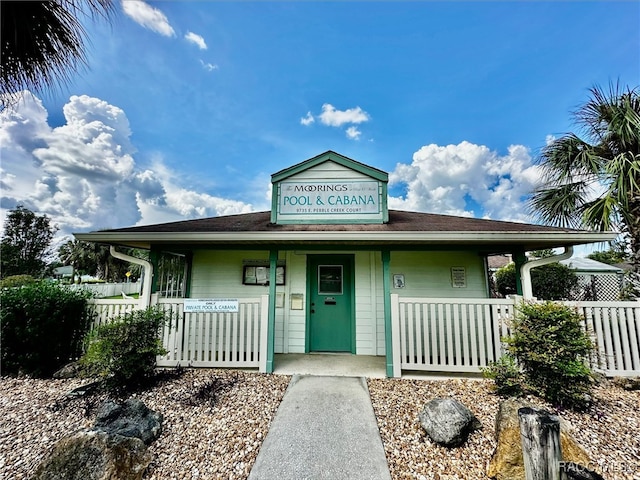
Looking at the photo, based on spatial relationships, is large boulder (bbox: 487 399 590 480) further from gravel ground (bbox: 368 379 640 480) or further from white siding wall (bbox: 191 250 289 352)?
white siding wall (bbox: 191 250 289 352)

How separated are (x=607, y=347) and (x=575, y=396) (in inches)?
77.1

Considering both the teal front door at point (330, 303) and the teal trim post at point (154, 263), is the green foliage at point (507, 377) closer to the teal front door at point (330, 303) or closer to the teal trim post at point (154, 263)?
the teal front door at point (330, 303)

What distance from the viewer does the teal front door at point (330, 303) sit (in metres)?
5.45

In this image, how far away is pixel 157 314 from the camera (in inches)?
159

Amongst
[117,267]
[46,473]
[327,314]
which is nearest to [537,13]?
[327,314]

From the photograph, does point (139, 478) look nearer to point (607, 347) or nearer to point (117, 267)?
point (607, 347)

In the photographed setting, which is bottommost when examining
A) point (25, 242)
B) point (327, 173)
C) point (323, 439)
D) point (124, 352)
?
point (323, 439)

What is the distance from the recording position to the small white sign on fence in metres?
4.50

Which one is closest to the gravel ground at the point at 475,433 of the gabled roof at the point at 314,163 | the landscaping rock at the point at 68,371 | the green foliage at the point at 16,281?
the gabled roof at the point at 314,163

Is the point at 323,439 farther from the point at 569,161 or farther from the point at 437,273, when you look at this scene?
the point at 569,161

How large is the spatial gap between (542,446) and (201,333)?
4589 millimetres

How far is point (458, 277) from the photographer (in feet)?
18.2

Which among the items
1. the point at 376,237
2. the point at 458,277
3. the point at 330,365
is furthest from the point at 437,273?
the point at 330,365

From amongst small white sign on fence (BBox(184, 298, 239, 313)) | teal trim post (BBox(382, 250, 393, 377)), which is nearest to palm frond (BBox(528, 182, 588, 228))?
teal trim post (BBox(382, 250, 393, 377))
